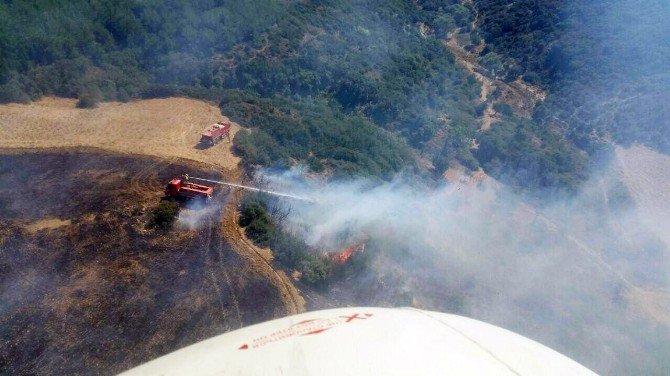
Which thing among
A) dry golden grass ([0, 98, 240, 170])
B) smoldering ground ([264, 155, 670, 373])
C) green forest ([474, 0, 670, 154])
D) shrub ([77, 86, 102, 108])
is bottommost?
smoldering ground ([264, 155, 670, 373])

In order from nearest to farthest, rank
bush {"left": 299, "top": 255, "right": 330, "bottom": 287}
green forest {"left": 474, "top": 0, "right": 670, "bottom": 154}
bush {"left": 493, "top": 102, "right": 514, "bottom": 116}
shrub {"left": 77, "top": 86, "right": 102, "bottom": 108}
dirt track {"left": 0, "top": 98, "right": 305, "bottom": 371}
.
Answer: dirt track {"left": 0, "top": 98, "right": 305, "bottom": 371}
bush {"left": 299, "top": 255, "right": 330, "bottom": 287}
shrub {"left": 77, "top": 86, "right": 102, "bottom": 108}
green forest {"left": 474, "top": 0, "right": 670, "bottom": 154}
bush {"left": 493, "top": 102, "right": 514, "bottom": 116}

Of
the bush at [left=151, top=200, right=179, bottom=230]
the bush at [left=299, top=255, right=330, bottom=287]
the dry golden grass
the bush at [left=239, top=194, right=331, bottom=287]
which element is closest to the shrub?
the dry golden grass

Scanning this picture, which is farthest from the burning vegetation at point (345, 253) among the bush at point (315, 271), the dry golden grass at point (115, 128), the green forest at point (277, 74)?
the dry golden grass at point (115, 128)

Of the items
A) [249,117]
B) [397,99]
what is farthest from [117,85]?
[397,99]

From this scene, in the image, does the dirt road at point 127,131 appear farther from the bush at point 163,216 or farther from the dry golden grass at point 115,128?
the bush at point 163,216

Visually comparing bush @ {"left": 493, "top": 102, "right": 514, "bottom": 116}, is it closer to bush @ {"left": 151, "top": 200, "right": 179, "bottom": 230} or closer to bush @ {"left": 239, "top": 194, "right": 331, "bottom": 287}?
bush @ {"left": 239, "top": 194, "right": 331, "bottom": 287}

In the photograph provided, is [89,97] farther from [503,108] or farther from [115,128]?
[503,108]
